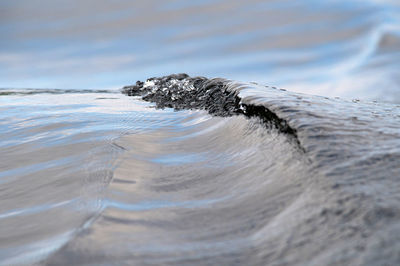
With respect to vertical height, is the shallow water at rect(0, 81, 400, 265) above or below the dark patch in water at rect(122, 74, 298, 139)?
below

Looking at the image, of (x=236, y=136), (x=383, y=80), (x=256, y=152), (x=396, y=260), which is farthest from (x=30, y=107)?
(x=383, y=80)

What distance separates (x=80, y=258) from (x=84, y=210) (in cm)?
28

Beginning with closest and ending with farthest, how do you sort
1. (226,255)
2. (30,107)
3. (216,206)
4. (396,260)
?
(396,260) → (226,255) → (216,206) → (30,107)

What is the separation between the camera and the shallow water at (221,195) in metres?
0.95

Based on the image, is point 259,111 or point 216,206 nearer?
point 216,206

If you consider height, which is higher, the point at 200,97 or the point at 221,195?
the point at 200,97

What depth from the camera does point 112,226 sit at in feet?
3.64

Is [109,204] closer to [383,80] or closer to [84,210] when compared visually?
[84,210]

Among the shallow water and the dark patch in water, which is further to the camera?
the dark patch in water

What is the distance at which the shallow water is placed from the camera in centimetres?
95

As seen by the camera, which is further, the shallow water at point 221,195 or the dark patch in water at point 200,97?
the dark patch in water at point 200,97

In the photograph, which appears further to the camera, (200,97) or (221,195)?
(200,97)

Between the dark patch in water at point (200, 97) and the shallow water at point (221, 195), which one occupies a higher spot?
the dark patch in water at point (200, 97)

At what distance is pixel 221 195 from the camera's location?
1308 millimetres
